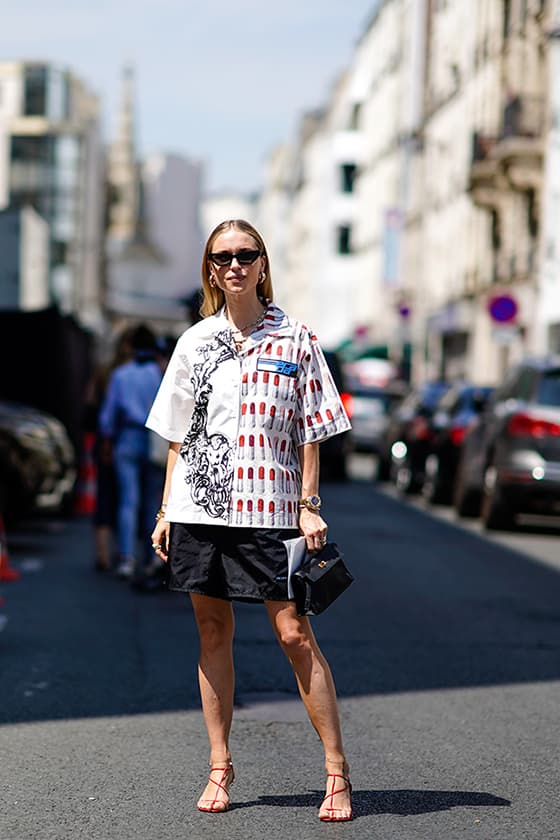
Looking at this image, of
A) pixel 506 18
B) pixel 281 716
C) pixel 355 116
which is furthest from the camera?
pixel 355 116

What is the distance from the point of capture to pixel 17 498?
15.9 m

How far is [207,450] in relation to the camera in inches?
212

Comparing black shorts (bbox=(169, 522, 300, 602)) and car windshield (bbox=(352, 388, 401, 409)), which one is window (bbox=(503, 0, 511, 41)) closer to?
car windshield (bbox=(352, 388, 401, 409))

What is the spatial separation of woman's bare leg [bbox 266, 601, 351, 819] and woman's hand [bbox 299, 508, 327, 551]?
8.2 inches

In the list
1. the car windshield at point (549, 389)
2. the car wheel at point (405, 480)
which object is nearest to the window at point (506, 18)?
the car wheel at point (405, 480)

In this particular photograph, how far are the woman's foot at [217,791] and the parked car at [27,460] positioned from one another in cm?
1040

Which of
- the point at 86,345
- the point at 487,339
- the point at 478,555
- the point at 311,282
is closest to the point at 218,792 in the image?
the point at 478,555

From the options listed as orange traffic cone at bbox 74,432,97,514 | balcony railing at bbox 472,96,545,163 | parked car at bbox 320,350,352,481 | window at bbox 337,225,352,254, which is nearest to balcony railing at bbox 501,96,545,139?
balcony railing at bbox 472,96,545,163

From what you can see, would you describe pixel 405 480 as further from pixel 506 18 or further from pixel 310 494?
pixel 506 18

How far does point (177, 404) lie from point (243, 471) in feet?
1.06

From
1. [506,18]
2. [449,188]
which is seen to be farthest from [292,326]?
[449,188]

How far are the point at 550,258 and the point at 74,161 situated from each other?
69.7 metres

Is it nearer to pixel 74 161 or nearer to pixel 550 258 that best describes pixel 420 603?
pixel 550 258

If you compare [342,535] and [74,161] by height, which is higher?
[74,161]
